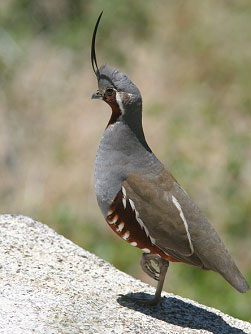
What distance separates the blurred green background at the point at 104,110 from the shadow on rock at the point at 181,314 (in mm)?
3467

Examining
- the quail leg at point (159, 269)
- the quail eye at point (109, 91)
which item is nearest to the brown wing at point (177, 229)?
the quail leg at point (159, 269)

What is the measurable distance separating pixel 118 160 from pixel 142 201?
14.6 inches

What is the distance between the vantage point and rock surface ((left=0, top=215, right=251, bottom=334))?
14.4 ft

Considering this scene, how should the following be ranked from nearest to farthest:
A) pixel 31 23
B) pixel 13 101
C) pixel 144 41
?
1. pixel 13 101
2. pixel 31 23
3. pixel 144 41

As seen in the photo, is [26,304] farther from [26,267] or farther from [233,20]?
[233,20]

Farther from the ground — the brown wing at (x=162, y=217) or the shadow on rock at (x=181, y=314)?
the brown wing at (x=162, y=217)

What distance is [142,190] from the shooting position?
4.86 m

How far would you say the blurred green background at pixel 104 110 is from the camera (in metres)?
9.57

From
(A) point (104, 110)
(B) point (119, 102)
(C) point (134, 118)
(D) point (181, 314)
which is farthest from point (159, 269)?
(A) point (104, 110)

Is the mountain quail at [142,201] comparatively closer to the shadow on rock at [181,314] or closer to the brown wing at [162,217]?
the brown wing at [162,217]

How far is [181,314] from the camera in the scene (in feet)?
16.6

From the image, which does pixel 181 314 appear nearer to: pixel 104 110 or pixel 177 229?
pixel 177 229

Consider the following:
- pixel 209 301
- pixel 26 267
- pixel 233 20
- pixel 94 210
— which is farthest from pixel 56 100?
pixel 26 267

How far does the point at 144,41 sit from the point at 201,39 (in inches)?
47.0
